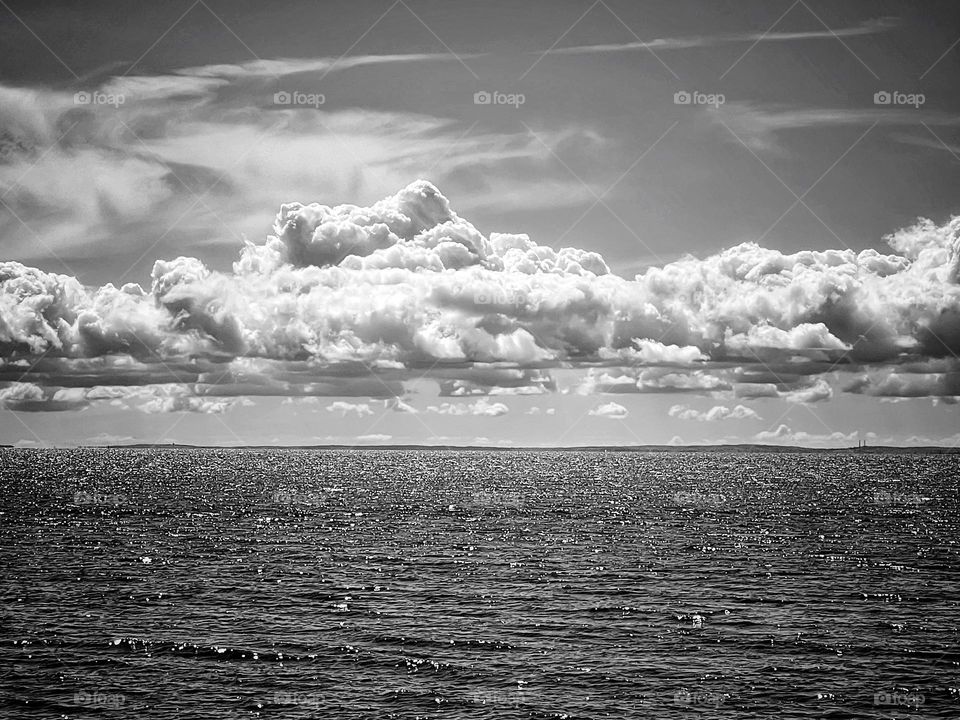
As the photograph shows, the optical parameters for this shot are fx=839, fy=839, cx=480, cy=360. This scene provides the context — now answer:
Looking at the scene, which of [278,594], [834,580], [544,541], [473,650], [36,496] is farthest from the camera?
[36,496]

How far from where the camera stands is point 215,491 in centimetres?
15200

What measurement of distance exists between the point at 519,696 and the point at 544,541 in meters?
47.3

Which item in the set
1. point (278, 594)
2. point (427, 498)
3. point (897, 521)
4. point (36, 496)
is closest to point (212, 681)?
point (278, 594)

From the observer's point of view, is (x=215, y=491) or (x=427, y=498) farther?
(x=215, y=491)

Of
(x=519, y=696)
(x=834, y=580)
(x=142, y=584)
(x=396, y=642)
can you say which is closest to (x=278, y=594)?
(x=142, y=584)

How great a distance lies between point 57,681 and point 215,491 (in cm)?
11483

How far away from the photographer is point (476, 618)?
174 feet

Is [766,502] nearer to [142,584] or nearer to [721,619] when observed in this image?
[721,619]

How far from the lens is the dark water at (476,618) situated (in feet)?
129

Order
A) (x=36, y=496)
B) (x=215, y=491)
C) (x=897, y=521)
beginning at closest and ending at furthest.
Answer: (x=897, y=521) < (x=36, y=496) < (x=215, y=491)

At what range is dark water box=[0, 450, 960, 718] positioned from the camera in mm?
39406

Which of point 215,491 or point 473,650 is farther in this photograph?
point 215,491

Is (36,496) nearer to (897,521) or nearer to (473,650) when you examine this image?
(473,650)

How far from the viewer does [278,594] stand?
2338 inches
